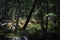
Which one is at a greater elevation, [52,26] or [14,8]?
[14,8]

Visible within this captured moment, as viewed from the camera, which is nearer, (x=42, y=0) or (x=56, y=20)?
(x=42, y=0)

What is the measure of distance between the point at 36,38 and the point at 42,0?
3.34 m

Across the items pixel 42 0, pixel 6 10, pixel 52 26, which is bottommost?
pixel 52 26

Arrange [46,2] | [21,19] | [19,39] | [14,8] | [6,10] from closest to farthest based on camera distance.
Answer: [19,39]
[46,2]
[14,8]
[6,10]
[21,19]

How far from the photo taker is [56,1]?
1245cm

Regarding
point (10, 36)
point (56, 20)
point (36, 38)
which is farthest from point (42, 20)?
point (10, 36)

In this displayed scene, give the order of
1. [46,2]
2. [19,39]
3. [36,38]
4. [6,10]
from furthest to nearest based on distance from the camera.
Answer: [6,10]
[46,2]
[36,38]
[19,39]

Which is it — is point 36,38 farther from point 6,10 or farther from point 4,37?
point 6,10

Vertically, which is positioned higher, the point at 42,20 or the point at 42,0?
the point at 42,0

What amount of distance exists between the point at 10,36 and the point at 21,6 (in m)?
3.29

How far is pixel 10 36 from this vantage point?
10.6 m

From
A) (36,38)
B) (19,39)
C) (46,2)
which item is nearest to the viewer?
(19,39)

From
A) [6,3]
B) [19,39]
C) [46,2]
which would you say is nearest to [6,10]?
[6,3]

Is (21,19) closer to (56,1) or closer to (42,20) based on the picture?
(42,20)
